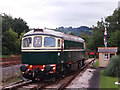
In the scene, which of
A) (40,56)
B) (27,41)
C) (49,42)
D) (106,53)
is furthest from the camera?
(106,53)

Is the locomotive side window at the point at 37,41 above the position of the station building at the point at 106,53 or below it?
above

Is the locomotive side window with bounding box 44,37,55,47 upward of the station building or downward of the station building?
upward

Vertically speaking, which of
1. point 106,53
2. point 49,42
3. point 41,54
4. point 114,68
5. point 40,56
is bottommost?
point 114,68

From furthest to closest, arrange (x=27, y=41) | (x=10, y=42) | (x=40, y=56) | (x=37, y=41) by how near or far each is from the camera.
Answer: (x=10, y=42) → (x=27, y=41) → (x=37, y=41) → (x=40, y=56)

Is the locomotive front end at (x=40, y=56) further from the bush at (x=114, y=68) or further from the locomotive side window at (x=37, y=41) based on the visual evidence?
the bush at (x=114, y=68)

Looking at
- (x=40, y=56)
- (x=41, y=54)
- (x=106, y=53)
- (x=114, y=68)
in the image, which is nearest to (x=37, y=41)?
(x=41, y=54)

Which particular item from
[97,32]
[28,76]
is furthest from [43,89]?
[97,32]

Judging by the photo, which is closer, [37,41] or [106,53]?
[37,41]

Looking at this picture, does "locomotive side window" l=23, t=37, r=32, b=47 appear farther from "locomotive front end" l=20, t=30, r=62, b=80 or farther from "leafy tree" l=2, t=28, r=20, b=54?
"leafy tree" l=2, t=28, r=20, b=54

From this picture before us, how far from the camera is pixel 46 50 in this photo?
501 inches

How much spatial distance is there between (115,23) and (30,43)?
29.3 metres

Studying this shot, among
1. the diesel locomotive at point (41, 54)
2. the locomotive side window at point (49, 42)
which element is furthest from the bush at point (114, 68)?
the locomotive side window at point (49, 42)

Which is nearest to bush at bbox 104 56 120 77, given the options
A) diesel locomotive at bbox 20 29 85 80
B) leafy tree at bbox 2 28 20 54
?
diesel locomotive at bbox 20 29 85 80

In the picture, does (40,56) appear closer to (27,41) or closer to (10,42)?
(27,41)
